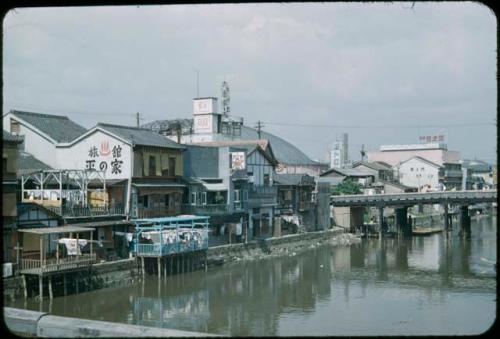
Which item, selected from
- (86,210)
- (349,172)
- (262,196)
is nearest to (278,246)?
(262,196)

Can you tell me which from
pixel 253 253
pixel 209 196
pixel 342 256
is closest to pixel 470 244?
pixel 342 256

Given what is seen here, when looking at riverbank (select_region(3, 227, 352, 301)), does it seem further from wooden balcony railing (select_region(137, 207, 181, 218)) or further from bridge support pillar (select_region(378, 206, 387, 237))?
wooden balcony railing (select_region(137, 207, 181, 218))

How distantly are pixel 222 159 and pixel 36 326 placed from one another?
33.9 metres

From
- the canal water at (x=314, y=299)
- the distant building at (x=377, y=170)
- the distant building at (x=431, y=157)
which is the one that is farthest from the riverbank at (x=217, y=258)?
the distant building at (x=431, y=157)

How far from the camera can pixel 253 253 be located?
42969 millimetres

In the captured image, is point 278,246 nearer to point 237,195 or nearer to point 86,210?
point 237,195

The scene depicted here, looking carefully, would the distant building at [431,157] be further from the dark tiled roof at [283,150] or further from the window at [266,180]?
the window at [266,180]

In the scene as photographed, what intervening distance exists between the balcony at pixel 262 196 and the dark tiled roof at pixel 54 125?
13936mm

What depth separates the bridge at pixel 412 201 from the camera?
180ft

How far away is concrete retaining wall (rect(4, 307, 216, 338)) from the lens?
27.8 ft

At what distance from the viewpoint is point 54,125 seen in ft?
140

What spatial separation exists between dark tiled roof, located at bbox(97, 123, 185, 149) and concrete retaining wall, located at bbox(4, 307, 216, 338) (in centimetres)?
2578

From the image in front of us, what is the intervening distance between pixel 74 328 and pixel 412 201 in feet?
169

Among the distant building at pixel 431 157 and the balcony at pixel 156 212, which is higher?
the distant building at pixel 431 157
